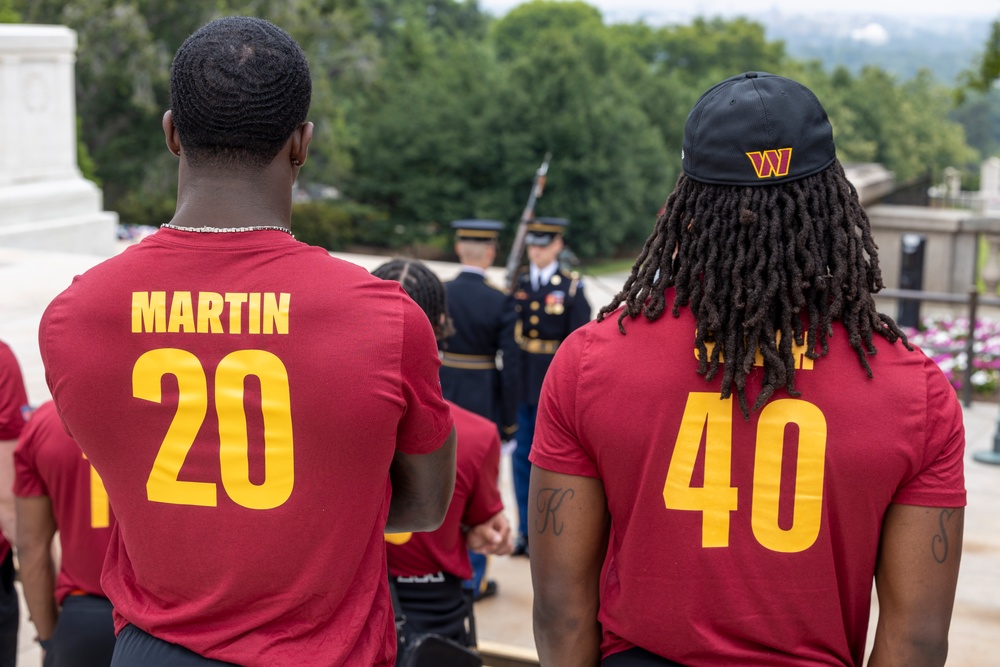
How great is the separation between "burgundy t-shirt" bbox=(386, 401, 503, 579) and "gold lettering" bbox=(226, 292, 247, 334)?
60.6 inches

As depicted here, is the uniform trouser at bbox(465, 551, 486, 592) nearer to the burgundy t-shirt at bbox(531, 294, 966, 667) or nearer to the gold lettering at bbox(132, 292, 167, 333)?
the burgundy t-shirt at bbox(531, 294, 966, 667)

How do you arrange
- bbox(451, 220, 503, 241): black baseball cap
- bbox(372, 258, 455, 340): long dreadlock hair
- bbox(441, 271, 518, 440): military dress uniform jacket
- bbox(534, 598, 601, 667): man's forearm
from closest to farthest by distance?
bbox(534, 598, 601, 667): man's forearm → bbox(372, 258, 455, 340): long dreadlock hair → bbox(441, 271, 518, 440): military dress uniform jacket → bbox(451, 220, 503, 241): black baseball cap

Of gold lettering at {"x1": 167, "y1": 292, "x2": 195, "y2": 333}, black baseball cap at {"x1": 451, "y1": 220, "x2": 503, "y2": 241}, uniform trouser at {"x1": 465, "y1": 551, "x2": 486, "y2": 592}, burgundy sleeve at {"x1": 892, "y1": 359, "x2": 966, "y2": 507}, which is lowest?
uniform trouser at {"x1": 465, "y1": 551, "x2": 486, "y2": 592}

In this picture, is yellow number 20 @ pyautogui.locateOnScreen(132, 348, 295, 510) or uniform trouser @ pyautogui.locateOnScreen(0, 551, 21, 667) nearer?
yellow number 20 @ pyautogui.locateOnScreen(132, 348, 295, 510)

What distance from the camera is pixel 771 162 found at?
1958mm

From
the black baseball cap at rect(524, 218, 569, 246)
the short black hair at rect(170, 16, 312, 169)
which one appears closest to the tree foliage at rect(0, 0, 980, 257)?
the black baseball cap at rect(524, 218, 569, 246)

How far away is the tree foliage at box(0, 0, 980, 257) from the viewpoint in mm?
32625

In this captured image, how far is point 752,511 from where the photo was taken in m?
1.98

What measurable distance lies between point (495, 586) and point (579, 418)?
432 cm

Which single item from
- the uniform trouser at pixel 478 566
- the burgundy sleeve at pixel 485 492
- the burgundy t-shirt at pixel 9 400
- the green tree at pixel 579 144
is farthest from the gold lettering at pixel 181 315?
the green tree at pixel 579 144

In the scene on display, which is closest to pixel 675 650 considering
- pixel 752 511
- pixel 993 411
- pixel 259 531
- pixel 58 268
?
pixel 752 511

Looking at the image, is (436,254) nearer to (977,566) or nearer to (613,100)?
(613,100)

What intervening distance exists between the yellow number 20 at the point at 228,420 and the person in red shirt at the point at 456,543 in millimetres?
1492

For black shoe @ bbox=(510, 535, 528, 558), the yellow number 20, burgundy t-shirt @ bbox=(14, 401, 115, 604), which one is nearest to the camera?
the yellow number 20
